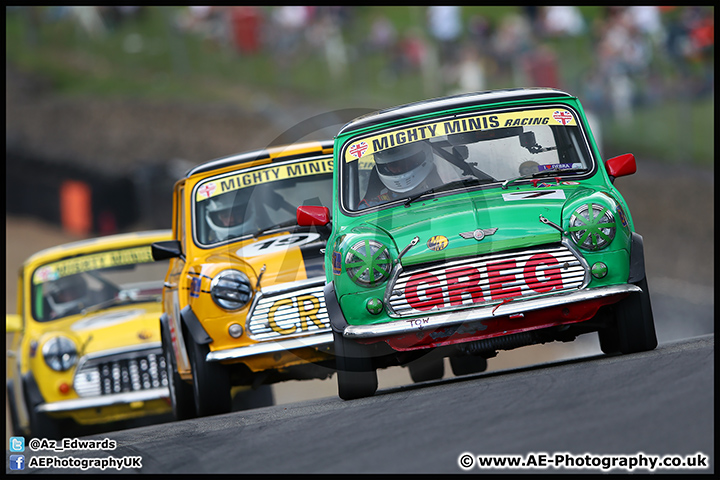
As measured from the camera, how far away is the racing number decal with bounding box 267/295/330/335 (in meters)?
8.10

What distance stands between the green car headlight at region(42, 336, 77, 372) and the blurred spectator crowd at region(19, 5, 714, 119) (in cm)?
1087

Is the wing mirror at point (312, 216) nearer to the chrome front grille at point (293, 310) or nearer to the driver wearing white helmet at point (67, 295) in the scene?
the chrome front grille at point (293, 310)

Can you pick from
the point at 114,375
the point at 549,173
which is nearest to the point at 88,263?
the point at 114,375

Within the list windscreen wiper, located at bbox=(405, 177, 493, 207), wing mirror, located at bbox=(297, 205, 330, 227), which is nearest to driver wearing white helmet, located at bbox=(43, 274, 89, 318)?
wing mirror, located at bbox=(297, 205, 330, 227)

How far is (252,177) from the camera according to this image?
9117 mm

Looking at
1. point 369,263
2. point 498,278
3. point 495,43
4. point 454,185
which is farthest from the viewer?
point 495,43

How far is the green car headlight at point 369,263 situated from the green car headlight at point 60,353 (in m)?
4.32

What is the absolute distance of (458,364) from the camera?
10.3 metres

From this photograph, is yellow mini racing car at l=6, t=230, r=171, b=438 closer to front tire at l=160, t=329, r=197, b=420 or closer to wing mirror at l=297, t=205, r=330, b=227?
front tire at l=160, t=329, r=197, b=420

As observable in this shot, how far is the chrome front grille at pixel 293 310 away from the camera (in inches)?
319

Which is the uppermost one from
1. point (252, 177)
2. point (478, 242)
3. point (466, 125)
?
point (466, 125)

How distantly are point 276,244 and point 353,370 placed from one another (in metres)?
1.79

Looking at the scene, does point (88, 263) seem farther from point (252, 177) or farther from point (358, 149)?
point (358, 149)
